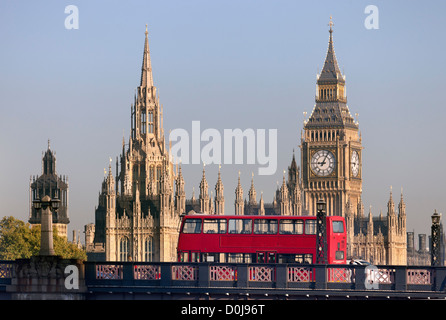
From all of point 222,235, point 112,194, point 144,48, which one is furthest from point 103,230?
point 222,235

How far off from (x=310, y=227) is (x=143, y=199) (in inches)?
3776

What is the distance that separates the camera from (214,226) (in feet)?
293

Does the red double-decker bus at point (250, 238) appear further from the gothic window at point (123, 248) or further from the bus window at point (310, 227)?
the gothic window at point (123, 248)

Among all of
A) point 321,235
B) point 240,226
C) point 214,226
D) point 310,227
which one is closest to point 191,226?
point 214,226

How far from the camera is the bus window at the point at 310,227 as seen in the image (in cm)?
8888

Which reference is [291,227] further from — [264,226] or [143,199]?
[143,199]

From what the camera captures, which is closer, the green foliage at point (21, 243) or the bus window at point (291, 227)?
the bus window at point (291, 227)

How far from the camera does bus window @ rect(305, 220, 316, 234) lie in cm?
8888

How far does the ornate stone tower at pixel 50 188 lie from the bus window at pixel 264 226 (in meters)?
95.7

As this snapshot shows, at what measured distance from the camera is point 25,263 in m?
69.9

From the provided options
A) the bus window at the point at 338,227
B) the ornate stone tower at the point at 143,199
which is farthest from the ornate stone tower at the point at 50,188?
the bus window at the point at 338,227

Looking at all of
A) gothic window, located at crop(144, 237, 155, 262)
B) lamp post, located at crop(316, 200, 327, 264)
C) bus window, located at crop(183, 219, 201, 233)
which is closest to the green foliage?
gothic window, located at crop(144, 237, 155, 262)

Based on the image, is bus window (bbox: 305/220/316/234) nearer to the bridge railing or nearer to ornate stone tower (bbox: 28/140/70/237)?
the bridge railing
